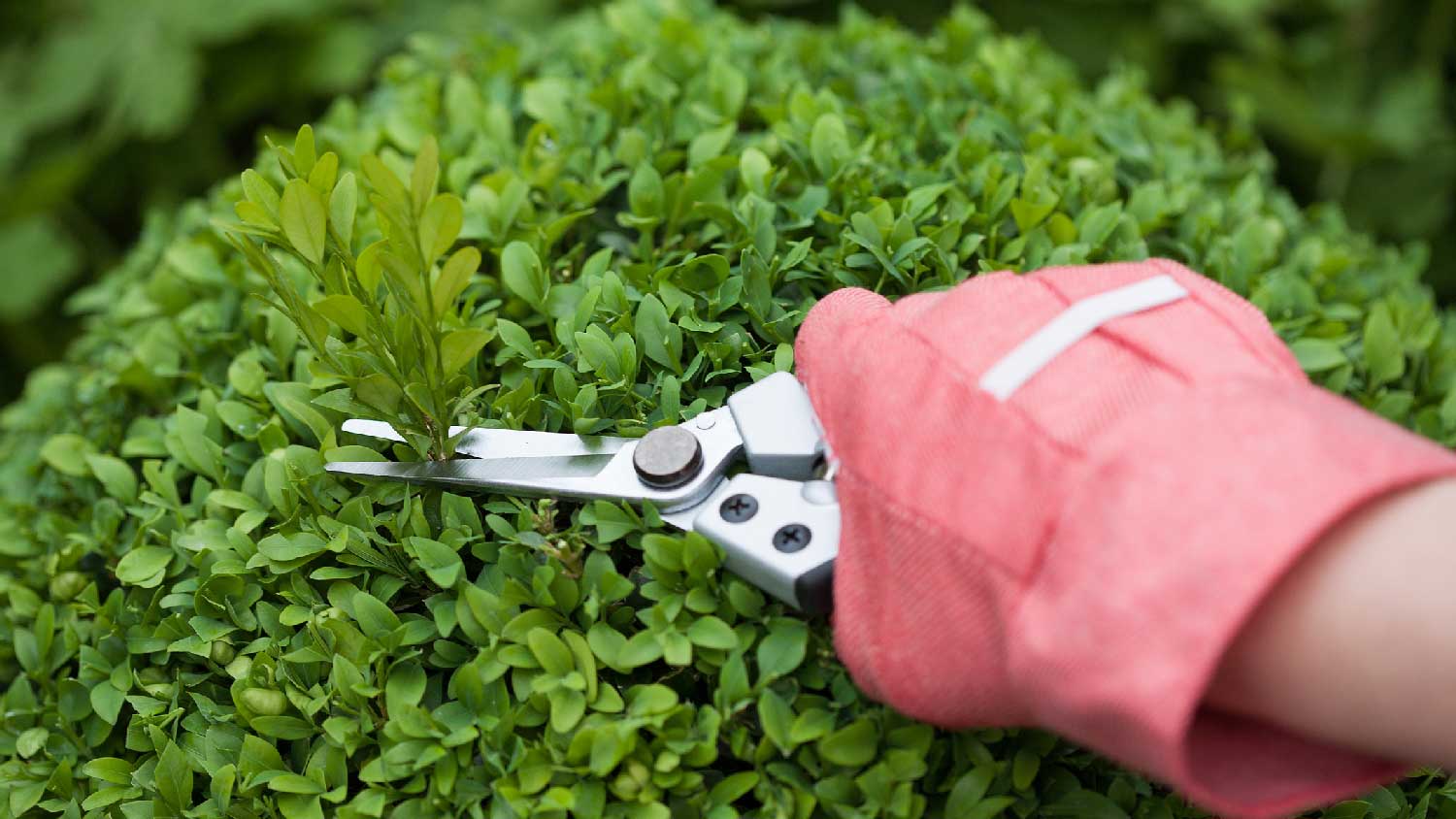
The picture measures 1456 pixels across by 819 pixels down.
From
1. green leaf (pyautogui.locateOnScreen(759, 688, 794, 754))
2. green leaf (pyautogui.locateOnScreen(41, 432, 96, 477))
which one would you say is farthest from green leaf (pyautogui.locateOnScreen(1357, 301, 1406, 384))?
green leaf (pyautogui.locateOnScreen(41, 432, 96, 477))

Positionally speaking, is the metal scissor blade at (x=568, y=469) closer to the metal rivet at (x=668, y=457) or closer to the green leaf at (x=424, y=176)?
the metal rivet at (x=668, y=457)

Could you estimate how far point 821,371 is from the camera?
1033mm

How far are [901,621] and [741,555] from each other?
0.15 m

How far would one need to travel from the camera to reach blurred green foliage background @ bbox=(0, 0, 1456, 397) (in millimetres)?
2812

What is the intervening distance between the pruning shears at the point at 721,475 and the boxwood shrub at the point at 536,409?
24 mm

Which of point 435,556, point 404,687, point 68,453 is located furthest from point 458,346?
point 68,453

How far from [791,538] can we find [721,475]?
11 centimetres

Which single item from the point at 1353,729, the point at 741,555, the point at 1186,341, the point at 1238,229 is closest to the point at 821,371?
the point at 741,555

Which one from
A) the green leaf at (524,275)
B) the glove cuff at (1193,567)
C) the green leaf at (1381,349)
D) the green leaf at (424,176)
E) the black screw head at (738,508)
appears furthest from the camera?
the green leaf at (1381,349)

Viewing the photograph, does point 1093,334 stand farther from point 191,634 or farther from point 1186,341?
point 191,634

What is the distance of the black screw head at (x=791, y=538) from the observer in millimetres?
982

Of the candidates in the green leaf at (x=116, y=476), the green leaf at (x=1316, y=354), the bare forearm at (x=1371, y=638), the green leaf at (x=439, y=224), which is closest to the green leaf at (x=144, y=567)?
the green leaf at (x=116, y=476)

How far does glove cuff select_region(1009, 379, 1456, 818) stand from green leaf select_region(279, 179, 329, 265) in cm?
63

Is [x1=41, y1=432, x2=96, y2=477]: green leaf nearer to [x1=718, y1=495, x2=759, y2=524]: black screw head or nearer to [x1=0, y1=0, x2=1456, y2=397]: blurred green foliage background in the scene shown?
[x1=718, y1=495, x2=759, y2=524]: black screw head
